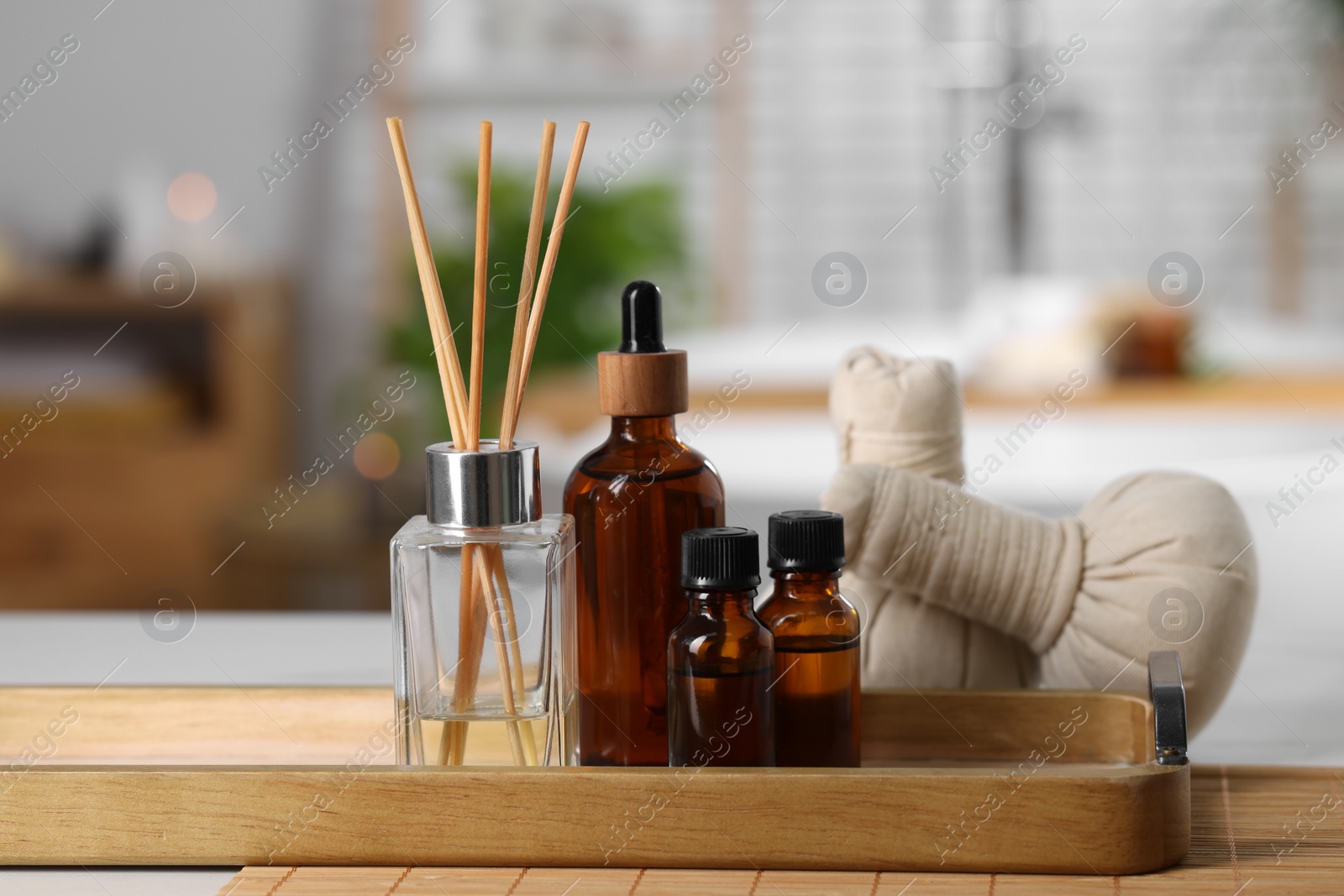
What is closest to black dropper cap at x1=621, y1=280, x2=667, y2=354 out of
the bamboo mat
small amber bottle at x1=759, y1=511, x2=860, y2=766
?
small amber bottle at x1=759, y1=511, x2=860, y2=766

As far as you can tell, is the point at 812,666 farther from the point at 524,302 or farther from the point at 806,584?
the point at 524,302

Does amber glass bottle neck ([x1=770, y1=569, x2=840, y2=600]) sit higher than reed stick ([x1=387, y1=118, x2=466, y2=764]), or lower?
lower

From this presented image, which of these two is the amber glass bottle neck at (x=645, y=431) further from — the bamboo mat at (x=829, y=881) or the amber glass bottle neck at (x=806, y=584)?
the bamboo mat at (x=829, y=881)

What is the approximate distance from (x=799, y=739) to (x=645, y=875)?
0.10 m

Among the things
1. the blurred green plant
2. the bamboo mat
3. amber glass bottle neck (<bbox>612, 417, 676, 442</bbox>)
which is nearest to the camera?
the bamboo mat

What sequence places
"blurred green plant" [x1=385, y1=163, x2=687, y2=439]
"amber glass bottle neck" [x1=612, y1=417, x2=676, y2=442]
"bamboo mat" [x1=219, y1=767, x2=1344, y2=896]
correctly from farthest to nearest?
"blurred green plant" [x1=385, y1=163, x2=687, y2=439] < "amber glass bottle neck" [x1=612, y1=417, x2=676, y2=442] < "bamboo mat" [x1=219, y1=767, x2=1344, y2=896]

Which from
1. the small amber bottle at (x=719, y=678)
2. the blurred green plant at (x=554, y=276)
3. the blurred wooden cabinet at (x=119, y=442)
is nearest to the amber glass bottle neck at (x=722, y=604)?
the small amber bottle at (x=719, y=678)

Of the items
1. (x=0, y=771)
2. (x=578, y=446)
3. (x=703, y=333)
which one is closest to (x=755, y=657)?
(x=0, y=771)

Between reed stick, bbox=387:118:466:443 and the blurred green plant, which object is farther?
the blurred green plant

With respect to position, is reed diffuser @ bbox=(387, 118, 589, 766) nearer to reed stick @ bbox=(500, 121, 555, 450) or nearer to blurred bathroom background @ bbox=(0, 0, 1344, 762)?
reed stick @ bbox=(500, 121, 555, 450)

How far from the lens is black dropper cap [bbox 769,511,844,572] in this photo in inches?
23.5

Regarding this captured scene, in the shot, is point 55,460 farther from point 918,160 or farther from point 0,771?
point 0,771

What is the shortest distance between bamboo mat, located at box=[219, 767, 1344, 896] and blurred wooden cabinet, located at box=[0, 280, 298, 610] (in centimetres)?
285

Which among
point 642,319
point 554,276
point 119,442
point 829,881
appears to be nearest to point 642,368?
point 642,319
